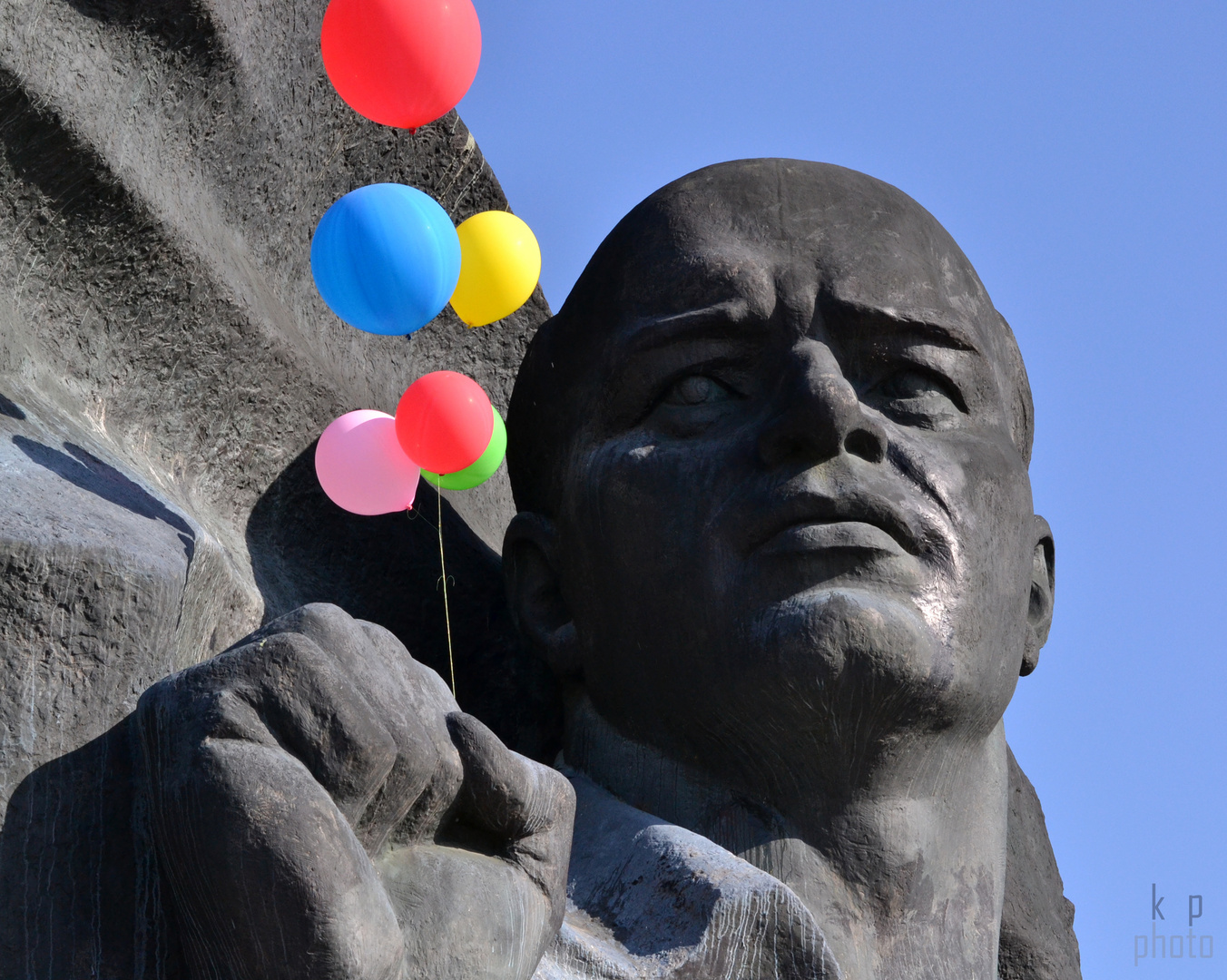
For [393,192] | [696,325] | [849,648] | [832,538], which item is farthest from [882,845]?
[393,192]

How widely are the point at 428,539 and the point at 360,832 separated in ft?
6.52

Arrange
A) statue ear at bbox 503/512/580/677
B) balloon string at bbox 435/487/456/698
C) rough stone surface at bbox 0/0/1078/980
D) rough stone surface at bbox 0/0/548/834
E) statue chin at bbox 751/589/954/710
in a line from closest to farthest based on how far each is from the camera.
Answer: rough stone surface at bbox 0/0/1078/980
rough stone surface at bbox 0/0/548/834
statue chin at bbox 751/589/954/710
statue ear at bbox 503/512/580/677
balloon string at bbox 435/487/456/698

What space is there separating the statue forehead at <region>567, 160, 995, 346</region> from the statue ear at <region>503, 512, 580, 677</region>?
1.88 ft

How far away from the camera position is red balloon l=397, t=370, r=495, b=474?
3.94 meters

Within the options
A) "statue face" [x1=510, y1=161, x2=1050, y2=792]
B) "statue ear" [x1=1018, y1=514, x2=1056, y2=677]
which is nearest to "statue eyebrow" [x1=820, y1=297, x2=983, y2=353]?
"statue face" [x1=510, y1=161, x2=1050, y2=792]

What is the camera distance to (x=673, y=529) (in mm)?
3941

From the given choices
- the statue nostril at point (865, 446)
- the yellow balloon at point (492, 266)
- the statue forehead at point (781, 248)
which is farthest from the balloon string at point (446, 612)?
the statue nostril at point (865, 446)

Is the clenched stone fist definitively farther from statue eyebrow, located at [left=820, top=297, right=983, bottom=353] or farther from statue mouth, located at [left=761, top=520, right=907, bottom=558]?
statue eyebrow, located at [left=820, top=297, right=983, bottom=353]

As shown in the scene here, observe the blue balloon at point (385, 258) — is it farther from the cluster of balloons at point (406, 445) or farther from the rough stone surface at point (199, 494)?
the rough stone surface at point (199, 494)

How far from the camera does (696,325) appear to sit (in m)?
4.11

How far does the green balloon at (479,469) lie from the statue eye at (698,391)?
1.39 ft

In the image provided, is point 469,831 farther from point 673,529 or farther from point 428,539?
point 428,539

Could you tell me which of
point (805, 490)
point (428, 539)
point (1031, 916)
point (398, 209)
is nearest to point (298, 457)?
point (428, 539)

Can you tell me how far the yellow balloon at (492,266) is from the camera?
429cm
